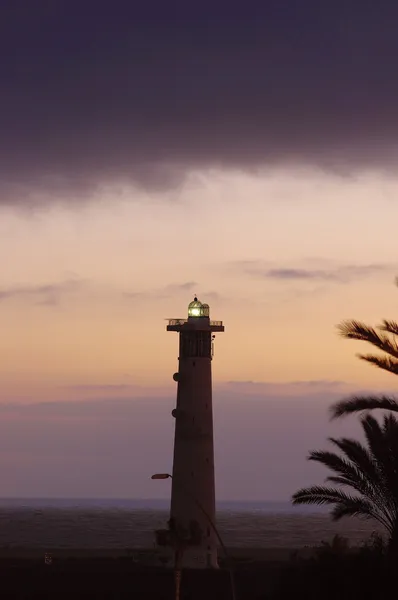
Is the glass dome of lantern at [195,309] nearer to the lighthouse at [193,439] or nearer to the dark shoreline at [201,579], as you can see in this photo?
the lighthouse at [193,439]

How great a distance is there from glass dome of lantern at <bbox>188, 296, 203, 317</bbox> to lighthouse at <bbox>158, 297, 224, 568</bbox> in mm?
1115

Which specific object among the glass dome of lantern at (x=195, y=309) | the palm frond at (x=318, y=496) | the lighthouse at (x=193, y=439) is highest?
the glass dome of lantern at (x=195, y=309)

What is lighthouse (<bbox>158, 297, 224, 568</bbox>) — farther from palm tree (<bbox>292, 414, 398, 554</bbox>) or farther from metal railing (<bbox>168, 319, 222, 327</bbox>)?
palm tree (<bbox>292, 414, 398, 554</bbox>)

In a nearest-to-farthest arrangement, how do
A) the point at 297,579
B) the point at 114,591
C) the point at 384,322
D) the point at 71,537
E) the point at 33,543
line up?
the point at 384,322 < the point at 297,579 < the point at 114,591 < the point at 33,543 < the point at 71,537

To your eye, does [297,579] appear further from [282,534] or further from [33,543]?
[282,534]

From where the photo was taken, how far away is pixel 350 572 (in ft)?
121

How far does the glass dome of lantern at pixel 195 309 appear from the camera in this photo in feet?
206

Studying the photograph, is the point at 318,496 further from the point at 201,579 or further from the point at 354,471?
the point at 201,579

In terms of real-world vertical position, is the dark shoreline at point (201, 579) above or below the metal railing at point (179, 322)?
below

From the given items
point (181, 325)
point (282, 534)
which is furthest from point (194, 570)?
point (282, 534)

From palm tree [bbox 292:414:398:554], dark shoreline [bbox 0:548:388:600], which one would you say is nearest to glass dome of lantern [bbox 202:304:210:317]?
dark shoreline [bbox 0:548:388:600]

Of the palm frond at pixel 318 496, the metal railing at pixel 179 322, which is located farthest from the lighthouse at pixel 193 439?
the palm frond at pixel 318 496

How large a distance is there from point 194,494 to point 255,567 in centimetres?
1477

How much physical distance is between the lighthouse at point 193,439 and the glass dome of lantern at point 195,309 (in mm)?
1115
